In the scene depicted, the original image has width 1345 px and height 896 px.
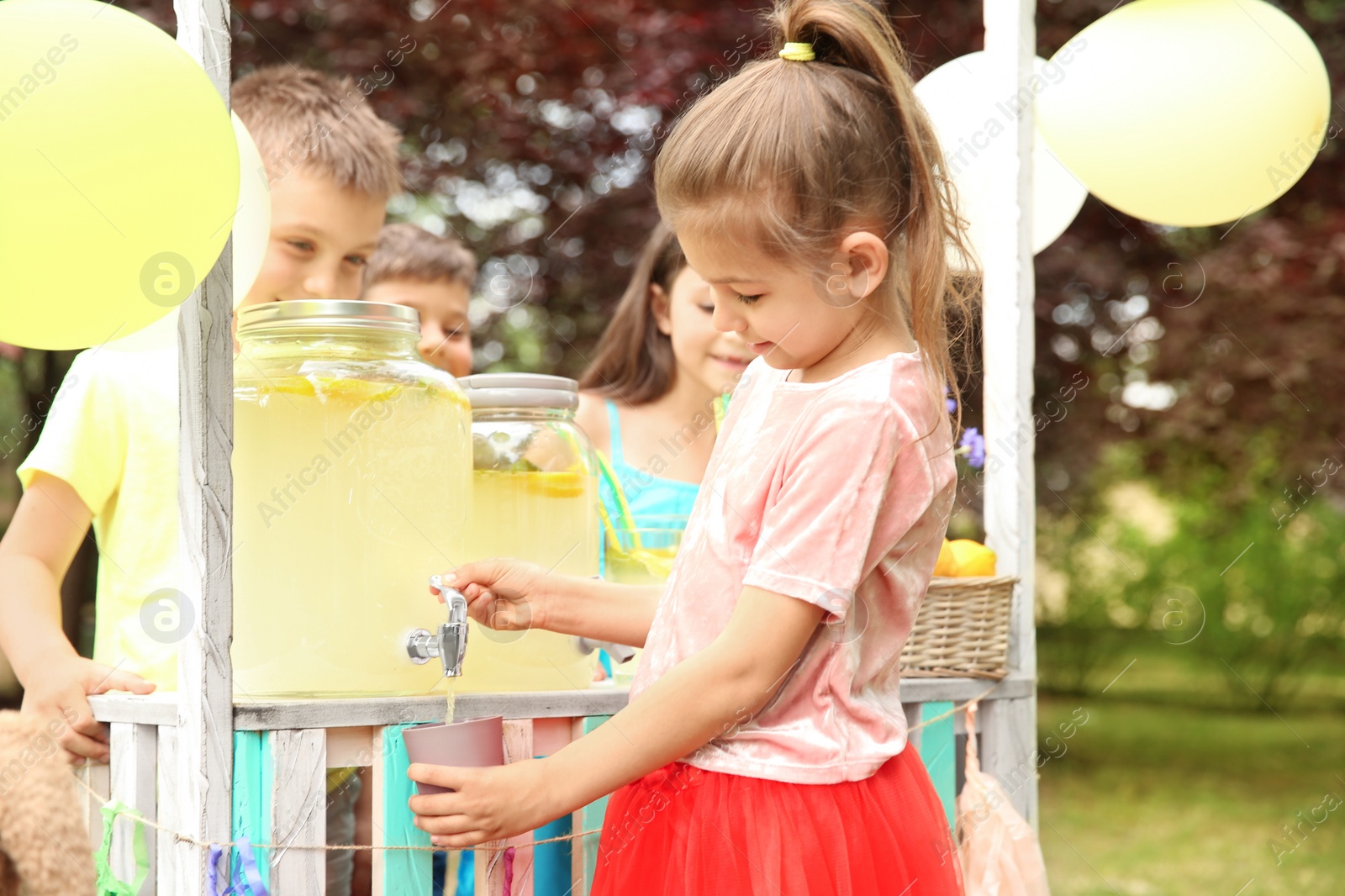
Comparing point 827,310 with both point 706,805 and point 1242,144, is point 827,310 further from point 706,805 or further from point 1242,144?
point 1242,144

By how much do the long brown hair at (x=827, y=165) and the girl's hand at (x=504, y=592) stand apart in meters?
0.47

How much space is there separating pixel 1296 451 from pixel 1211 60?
12.0 ft

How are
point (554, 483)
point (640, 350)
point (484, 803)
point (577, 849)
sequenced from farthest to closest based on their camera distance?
point (640, 350) < point (554, 483) < point (577, 849) < point (484, 803)

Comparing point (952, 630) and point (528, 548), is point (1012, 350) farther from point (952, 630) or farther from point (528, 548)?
point (528, 548)

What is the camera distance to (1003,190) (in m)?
2.16

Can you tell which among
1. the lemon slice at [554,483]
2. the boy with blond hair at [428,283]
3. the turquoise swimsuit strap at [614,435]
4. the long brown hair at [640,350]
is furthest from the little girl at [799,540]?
the boy with blond hair at [428,283]

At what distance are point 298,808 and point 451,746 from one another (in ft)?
0.61

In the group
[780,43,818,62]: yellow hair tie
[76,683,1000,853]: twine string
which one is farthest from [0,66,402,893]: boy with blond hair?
[780,43,818,62]: yellow hair tie

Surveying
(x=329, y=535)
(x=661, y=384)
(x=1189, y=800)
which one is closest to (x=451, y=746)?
(x=329, y=535)

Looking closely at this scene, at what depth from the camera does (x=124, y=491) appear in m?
1.83

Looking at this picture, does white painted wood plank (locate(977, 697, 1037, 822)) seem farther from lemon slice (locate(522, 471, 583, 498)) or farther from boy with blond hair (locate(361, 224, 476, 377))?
boy with blond hair (locate(361, 224, 476, 377))

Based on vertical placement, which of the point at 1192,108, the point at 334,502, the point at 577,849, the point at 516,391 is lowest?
the point at 577,849

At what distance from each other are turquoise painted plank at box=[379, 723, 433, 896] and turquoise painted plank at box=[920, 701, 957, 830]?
0.86 metres

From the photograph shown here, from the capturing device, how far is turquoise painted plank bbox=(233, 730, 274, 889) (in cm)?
130
